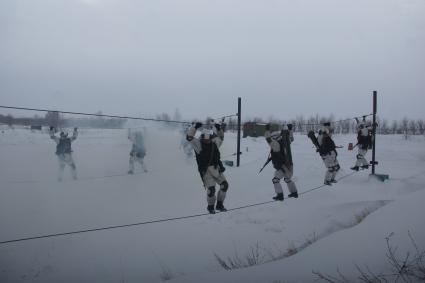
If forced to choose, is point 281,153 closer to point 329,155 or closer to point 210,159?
point 210,159

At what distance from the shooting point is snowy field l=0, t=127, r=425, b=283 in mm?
6516

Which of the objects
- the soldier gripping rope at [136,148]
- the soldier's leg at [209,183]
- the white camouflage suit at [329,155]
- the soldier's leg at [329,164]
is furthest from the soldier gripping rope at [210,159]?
the soldier gripping rope at [136,148]

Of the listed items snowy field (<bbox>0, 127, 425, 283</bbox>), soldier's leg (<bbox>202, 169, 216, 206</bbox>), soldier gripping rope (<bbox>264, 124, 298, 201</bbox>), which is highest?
soldier gripping rope (<bbox>264, 124, 298, 201</bbox>)

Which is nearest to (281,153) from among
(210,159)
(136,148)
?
(210,159)

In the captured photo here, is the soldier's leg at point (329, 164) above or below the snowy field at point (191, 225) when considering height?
above

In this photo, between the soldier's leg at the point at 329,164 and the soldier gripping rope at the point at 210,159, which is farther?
the soldier's leg at the point at 329,164

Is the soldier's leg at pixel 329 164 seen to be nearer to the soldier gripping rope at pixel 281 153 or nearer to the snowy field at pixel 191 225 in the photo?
the snowy field at pixel 191 225

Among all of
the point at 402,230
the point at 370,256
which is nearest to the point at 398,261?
the point at 370,256

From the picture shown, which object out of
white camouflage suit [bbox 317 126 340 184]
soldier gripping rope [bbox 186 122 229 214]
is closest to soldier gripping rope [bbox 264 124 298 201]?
soldier gripping rope [bbox 186 122 229 214]

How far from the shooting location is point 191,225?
35.0 ft

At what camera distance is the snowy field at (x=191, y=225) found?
6516 millimetres

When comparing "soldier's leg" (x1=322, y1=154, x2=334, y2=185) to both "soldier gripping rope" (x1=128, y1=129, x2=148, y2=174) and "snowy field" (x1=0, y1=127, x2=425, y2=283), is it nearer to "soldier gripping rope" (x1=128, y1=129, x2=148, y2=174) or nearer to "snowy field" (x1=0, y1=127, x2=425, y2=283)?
"snowy field" (x1=0, y1=127, x2=425, y2=283)

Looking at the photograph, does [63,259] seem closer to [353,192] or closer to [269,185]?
[269,185]

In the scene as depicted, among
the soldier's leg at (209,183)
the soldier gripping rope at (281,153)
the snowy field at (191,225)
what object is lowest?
the snowy field at (191,225)
